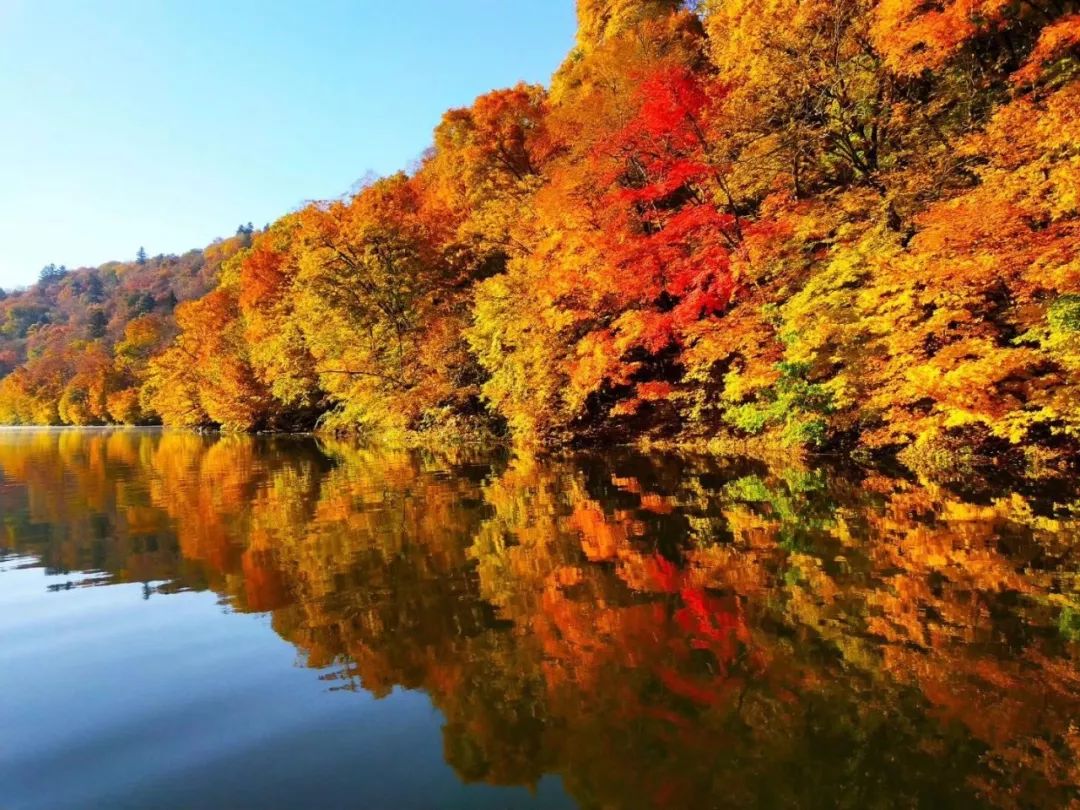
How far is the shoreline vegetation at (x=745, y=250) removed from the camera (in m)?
12.6

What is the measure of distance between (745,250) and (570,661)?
614 inches

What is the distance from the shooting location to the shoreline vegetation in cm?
1262

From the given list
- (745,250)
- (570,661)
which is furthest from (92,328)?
(570,661)

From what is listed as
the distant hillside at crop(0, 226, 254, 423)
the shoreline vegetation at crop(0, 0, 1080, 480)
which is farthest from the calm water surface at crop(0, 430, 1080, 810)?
the distant hillside at crop(0, 226, 254, 423)

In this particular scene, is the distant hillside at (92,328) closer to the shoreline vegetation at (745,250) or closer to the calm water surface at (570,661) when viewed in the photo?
the shoreline vegetation at (745,250)

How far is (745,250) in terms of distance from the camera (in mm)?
18797

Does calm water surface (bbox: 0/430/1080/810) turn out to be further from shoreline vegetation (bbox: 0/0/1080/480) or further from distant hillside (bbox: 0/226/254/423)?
distant hillside (bbox: 0/226/254/423)

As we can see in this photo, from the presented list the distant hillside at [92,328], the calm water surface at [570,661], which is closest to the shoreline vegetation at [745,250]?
the calm water surface at [570,661]

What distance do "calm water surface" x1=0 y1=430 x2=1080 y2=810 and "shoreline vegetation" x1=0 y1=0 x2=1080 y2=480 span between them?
11.7ft

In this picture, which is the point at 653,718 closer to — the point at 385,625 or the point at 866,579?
the point at 385,625

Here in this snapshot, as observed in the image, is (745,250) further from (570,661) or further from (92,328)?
(92,328)

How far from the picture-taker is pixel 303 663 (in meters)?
6.23

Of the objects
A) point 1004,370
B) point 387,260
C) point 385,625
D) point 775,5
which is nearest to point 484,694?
point 385,625

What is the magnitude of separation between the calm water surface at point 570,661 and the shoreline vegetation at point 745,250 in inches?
141
